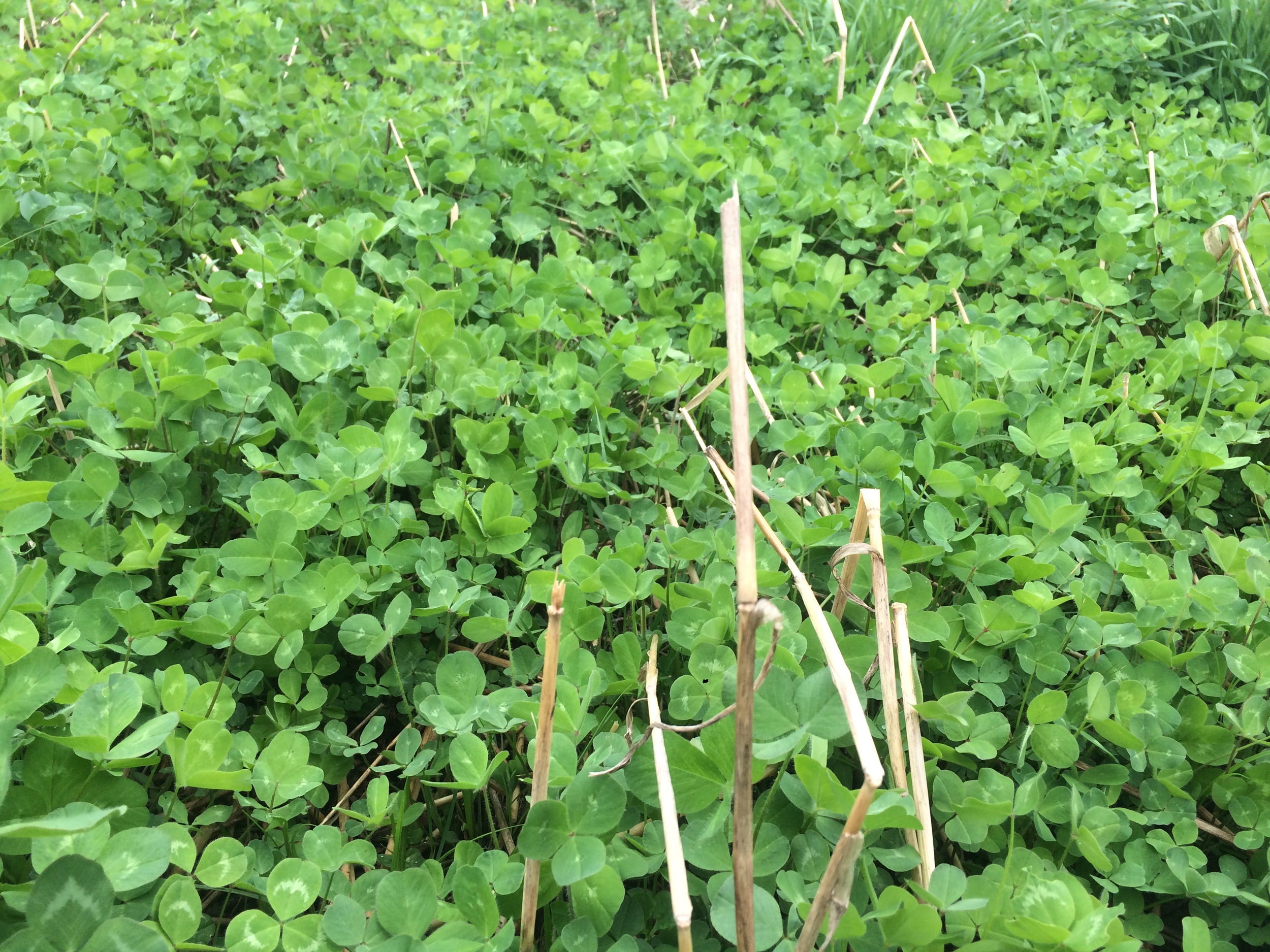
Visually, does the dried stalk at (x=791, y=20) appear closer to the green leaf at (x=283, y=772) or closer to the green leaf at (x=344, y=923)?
the green leaf at (x=283, y=772)

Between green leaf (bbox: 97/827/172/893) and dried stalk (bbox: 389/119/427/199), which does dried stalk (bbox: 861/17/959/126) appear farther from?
green leaf (bbox: 97/827/172/893)

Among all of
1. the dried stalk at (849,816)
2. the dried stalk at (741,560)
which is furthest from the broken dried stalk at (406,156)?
the dried stalk at (849,816)

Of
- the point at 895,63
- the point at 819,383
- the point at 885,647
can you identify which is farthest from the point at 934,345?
the point at 895,63

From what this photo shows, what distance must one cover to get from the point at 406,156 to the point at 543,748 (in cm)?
206

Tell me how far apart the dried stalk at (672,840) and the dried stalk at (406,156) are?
167 cm

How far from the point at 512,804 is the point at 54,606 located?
713 mm

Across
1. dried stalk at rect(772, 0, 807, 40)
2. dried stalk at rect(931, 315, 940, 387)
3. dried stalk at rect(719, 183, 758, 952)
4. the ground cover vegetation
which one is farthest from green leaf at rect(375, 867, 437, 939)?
dried stalk at rect(772, 0, 807, 40)

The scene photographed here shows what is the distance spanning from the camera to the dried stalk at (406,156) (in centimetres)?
244

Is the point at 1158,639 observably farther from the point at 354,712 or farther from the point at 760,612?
the point at 354,712

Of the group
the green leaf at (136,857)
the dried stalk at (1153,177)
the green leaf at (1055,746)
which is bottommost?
the green leaf at (1055,746)

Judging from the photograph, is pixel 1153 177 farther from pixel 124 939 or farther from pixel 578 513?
pixel 124 939

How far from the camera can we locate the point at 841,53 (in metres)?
3.38

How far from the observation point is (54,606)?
1271mm

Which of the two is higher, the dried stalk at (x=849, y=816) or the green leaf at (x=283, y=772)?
the dried stalk at (x=849, y=816)
